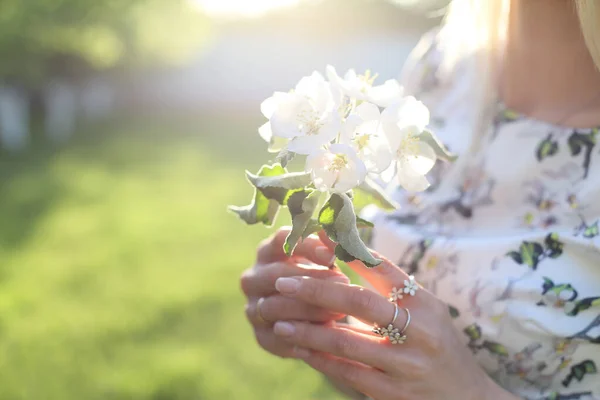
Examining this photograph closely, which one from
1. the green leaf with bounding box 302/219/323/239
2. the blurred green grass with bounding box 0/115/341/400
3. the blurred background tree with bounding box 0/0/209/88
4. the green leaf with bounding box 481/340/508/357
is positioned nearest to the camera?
the green leaf with bounding box 302/219/323/239

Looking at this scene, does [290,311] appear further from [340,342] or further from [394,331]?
[394,331]

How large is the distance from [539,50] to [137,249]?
15.2ft

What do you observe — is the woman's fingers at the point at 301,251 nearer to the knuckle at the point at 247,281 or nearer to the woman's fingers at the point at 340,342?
the knuckle at the point at 247,281

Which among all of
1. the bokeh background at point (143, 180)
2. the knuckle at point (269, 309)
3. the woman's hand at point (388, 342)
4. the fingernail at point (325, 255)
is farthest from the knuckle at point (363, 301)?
the bokeh background at point (143, 180)

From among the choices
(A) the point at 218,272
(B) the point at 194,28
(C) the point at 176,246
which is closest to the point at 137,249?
(C) the point at 176,246

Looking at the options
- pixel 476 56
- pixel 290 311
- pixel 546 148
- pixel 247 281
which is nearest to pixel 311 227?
pixel 290 311

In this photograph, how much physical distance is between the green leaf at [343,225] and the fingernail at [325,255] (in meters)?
0.29

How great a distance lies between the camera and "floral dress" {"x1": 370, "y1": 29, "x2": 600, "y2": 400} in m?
1.33

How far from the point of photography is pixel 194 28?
15.2 metres

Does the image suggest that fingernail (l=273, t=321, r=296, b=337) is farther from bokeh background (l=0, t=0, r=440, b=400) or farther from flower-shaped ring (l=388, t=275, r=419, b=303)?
bokeh background (l=0, t=0, r=440, b=400)

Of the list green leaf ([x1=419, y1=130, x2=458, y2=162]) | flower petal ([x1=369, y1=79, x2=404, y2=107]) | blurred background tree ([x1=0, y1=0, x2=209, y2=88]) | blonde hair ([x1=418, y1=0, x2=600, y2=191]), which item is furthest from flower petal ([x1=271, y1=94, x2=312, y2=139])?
blurred background tree ([x1=0, y1=0, x2=209, y2=88])

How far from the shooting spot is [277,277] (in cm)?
131

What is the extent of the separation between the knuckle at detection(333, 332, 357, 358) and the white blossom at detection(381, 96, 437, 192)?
1.14 ft

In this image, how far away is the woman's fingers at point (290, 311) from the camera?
1274 millimetres
